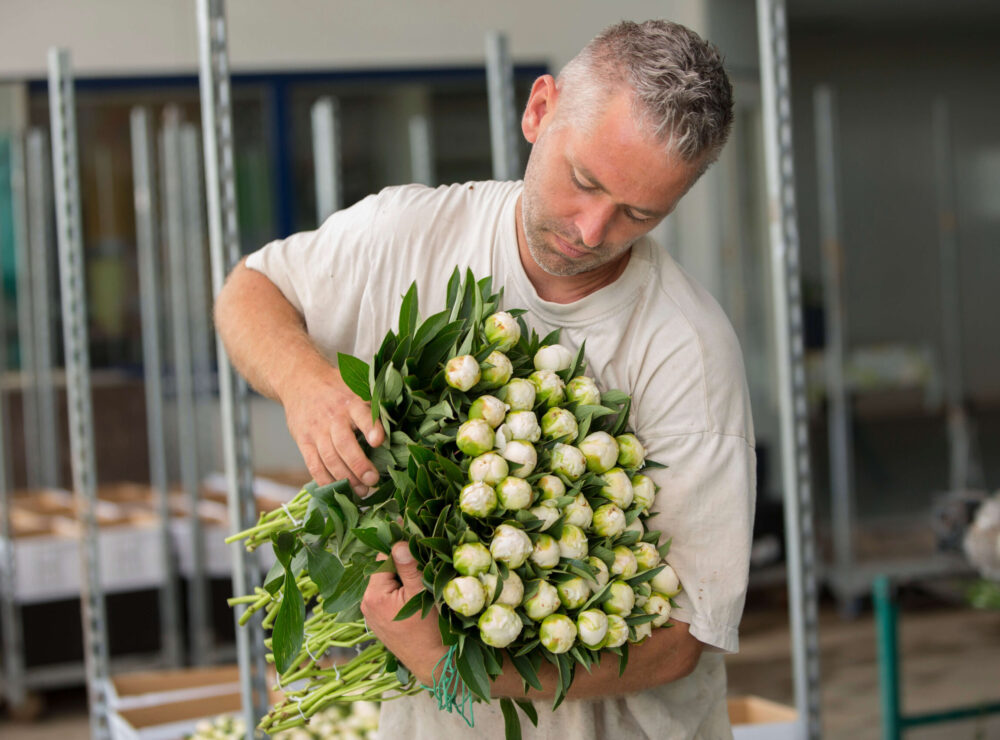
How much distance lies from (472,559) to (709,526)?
0.32 meters

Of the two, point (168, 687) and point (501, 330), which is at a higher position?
point (501, 330)

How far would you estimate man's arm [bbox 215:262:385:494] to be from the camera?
119cm

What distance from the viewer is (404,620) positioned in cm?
121

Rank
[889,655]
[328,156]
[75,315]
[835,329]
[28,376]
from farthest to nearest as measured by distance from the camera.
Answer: [28,376], [835,329], [328,156], [889,655], [75,315]

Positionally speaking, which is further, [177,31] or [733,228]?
[733,228]

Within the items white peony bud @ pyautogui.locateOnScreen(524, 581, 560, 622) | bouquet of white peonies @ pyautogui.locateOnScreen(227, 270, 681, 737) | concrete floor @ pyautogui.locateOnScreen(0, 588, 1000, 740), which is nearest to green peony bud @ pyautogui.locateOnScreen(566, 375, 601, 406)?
bouquet of white peonies @ pyautogui.locateOnScreen(227, 270, 681, 737)

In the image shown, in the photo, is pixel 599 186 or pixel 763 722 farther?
pixel 763 722

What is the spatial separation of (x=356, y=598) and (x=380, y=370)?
10.1 inches

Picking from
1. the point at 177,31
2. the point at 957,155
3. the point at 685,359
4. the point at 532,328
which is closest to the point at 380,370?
the point at 532,328

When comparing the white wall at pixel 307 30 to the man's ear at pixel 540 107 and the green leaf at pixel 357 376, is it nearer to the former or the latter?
the man's ear at pixel 540 107

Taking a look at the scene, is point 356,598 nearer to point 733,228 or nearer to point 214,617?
point 214,617

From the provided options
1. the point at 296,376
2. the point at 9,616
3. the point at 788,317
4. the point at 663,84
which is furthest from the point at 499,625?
the point at 9,616

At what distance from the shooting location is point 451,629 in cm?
117

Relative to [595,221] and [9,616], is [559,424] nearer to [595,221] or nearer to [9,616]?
[595,221]
